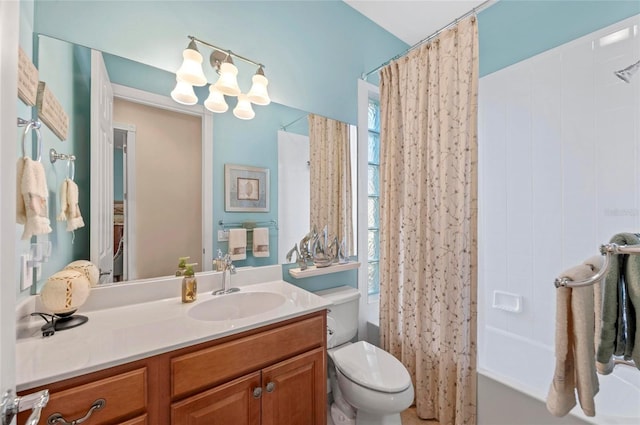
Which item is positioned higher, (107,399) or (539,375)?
(107,399)

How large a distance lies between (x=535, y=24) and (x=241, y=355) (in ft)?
8.72

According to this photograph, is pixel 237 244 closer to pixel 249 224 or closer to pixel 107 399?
pixel 249 224

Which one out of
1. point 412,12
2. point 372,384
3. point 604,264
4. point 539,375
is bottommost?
point 539,375

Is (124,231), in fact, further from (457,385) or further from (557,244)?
(557,244)

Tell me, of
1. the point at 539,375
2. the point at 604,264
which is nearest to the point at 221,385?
the point at 604,264

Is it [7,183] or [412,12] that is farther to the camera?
[412,12]

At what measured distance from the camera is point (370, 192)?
2174 mm

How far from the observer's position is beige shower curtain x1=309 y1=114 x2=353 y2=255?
1.82m

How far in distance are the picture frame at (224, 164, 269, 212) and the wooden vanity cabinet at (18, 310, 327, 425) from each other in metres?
0.73

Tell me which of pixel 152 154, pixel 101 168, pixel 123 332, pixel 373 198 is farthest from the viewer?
pixel 373 198

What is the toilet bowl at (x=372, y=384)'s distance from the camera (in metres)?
1.22

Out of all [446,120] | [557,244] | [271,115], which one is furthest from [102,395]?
[557,244]

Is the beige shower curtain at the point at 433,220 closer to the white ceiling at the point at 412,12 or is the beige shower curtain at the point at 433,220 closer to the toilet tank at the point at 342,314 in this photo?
the toilet tank at the point at 342,314

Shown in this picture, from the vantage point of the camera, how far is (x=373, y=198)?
7.17ft
